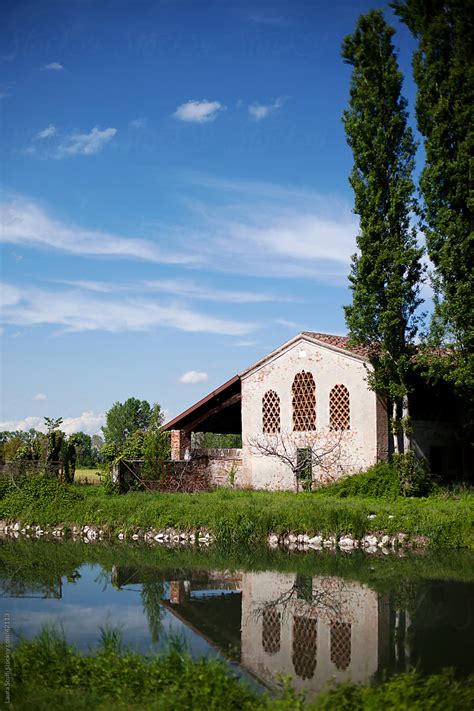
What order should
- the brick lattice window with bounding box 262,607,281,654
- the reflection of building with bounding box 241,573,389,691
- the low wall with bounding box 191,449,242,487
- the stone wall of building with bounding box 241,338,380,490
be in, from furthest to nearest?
the low wall with bounding box 191,449,242,487 < the stone wall of building with bounding box 241,338,380,490 < the brick lattice window with bounding box 262,607,281,654 < the reflection of building with bounding box 241,573,389,691

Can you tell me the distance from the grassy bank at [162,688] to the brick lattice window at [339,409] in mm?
16872

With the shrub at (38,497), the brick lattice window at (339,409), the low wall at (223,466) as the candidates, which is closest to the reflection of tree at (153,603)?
the shrub at (38,497)

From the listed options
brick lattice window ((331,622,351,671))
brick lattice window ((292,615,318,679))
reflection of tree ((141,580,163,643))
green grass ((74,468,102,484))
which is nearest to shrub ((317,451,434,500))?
reflection of tree ((141,580,163,643))

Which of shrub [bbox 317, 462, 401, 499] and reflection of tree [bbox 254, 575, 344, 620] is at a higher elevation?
shrub [bbox 317, 462, 401, 499]

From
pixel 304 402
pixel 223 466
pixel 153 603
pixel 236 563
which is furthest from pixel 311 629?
pixel 223 466

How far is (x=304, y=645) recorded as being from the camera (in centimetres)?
969

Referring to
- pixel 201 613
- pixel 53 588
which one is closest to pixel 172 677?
pixel 201 613

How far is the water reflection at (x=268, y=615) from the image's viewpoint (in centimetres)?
890

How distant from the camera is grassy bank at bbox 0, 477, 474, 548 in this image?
17.3 meters

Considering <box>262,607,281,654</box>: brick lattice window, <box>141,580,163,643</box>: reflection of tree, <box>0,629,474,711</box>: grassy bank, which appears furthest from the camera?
<box>141,580,163,643</box>: reflection of tree

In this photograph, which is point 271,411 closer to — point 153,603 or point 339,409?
point 339,409

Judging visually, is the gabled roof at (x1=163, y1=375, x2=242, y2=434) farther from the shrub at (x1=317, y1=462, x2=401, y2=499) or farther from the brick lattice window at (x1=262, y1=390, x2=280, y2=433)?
the shrub at (x1=317, y1=462, x2=401, y2=499)

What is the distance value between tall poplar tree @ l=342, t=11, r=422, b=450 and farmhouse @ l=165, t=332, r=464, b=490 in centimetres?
143

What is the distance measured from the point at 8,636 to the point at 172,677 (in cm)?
331
